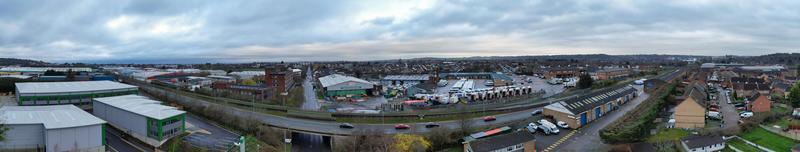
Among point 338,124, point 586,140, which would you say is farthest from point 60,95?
point 586,140

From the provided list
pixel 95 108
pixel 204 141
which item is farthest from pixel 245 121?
pixel 95 108

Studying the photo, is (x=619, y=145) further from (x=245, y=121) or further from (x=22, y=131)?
(x=22, y=131)

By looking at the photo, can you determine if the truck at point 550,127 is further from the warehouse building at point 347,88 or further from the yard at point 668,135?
the warehouse building at point 347,88

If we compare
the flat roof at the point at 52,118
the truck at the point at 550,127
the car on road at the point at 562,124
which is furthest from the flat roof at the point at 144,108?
the car on road at the point at 562,124

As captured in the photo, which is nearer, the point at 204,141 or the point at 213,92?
the point at 204,141

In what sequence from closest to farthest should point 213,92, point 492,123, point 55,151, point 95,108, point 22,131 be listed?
point 55,151, point 22,131, point 492,123, point 95,108, point 213,92

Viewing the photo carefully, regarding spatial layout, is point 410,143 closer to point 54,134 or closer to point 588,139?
point 588,139

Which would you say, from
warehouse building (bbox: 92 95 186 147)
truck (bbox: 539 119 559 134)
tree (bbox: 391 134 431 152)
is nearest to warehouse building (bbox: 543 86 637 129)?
truck (bbox: 539 119 559 134)

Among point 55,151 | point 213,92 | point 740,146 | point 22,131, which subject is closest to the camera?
point 55,151
